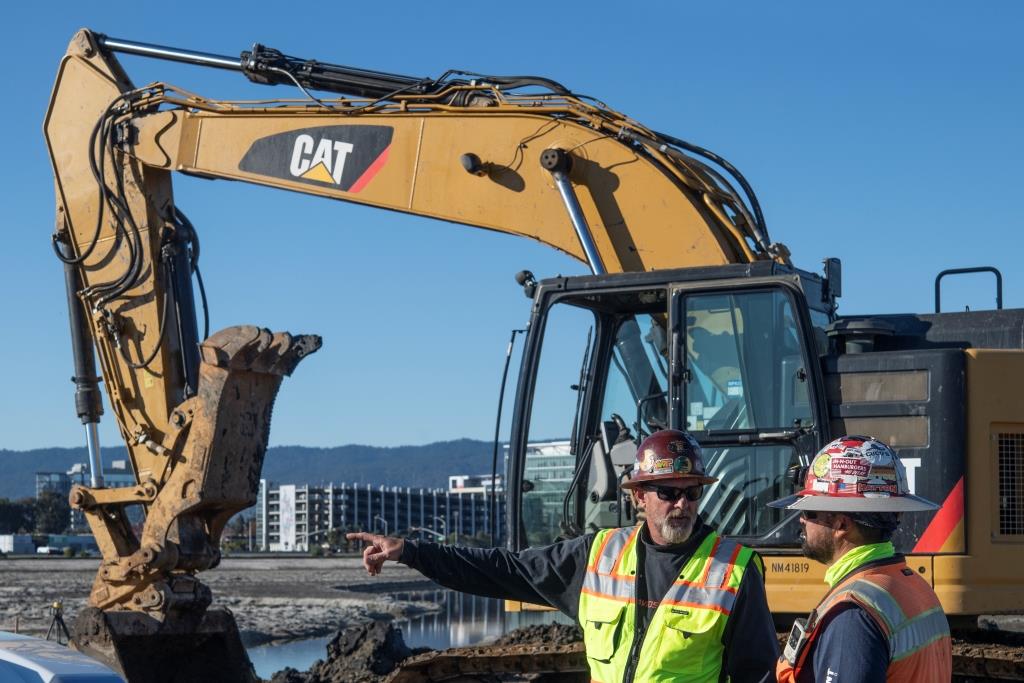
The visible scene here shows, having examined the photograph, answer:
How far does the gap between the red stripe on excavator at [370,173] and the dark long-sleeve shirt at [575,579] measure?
552 centimetres

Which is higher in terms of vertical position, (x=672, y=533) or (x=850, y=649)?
(x=672, y=533)

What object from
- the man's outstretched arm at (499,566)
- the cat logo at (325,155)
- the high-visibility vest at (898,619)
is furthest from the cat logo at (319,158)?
the high-visibility vest at (898,619)

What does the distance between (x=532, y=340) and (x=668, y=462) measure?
12.0 feet

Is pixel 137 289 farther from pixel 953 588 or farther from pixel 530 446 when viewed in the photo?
pixel 953 588

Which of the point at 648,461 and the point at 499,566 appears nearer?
the point at 648,461

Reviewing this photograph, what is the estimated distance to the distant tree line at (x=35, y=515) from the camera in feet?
385

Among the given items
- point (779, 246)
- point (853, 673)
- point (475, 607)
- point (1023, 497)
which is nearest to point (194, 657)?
point (779, 246)

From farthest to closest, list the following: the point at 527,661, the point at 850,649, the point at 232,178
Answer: the point at 232,178 < the point at 527,661 < the point at 850,649

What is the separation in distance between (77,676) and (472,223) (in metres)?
5.47

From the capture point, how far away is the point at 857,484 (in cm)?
344

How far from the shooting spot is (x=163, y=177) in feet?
36.0

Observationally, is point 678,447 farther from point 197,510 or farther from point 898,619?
point 197,510

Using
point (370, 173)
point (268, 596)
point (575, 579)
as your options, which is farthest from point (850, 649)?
point (268, 596)

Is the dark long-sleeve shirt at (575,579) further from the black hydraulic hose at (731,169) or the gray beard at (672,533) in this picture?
the black hydraulic hose at (731,169)
